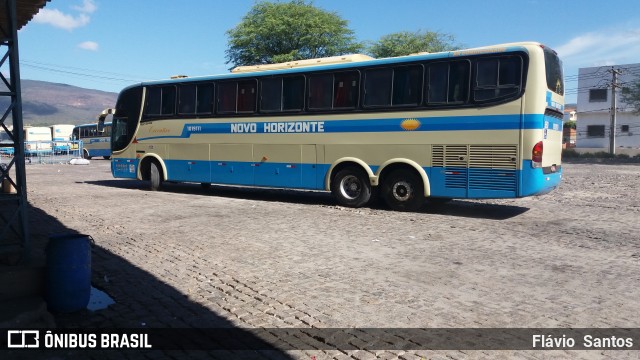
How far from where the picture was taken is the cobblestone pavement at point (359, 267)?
15.3 ft

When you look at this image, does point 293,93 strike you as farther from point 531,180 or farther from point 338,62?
point 531,180

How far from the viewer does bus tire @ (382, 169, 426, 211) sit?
1130 centimetres

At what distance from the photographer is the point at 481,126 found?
10203 mm

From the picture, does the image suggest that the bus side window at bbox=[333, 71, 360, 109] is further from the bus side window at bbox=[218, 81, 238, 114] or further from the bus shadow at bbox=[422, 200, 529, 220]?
the bus side window at bbox=[218, 81, 238, 114]

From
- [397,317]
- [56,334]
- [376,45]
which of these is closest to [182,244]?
[56,334]

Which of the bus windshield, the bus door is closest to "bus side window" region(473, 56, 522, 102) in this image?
the bus door

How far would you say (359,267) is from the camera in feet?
21.6

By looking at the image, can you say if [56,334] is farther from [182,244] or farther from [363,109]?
[363,109]

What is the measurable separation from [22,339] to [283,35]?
37.4 m

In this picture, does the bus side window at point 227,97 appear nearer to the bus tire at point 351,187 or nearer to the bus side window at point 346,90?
the bus side window at point 346,90

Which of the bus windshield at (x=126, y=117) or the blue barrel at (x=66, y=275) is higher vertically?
the bus windshield at (x=126, y=117)

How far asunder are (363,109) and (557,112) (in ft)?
14.4

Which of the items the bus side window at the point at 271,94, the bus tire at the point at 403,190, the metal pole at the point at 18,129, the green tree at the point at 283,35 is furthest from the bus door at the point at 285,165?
the green tree at the point at 283,35

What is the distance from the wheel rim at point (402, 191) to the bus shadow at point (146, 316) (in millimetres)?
6510
